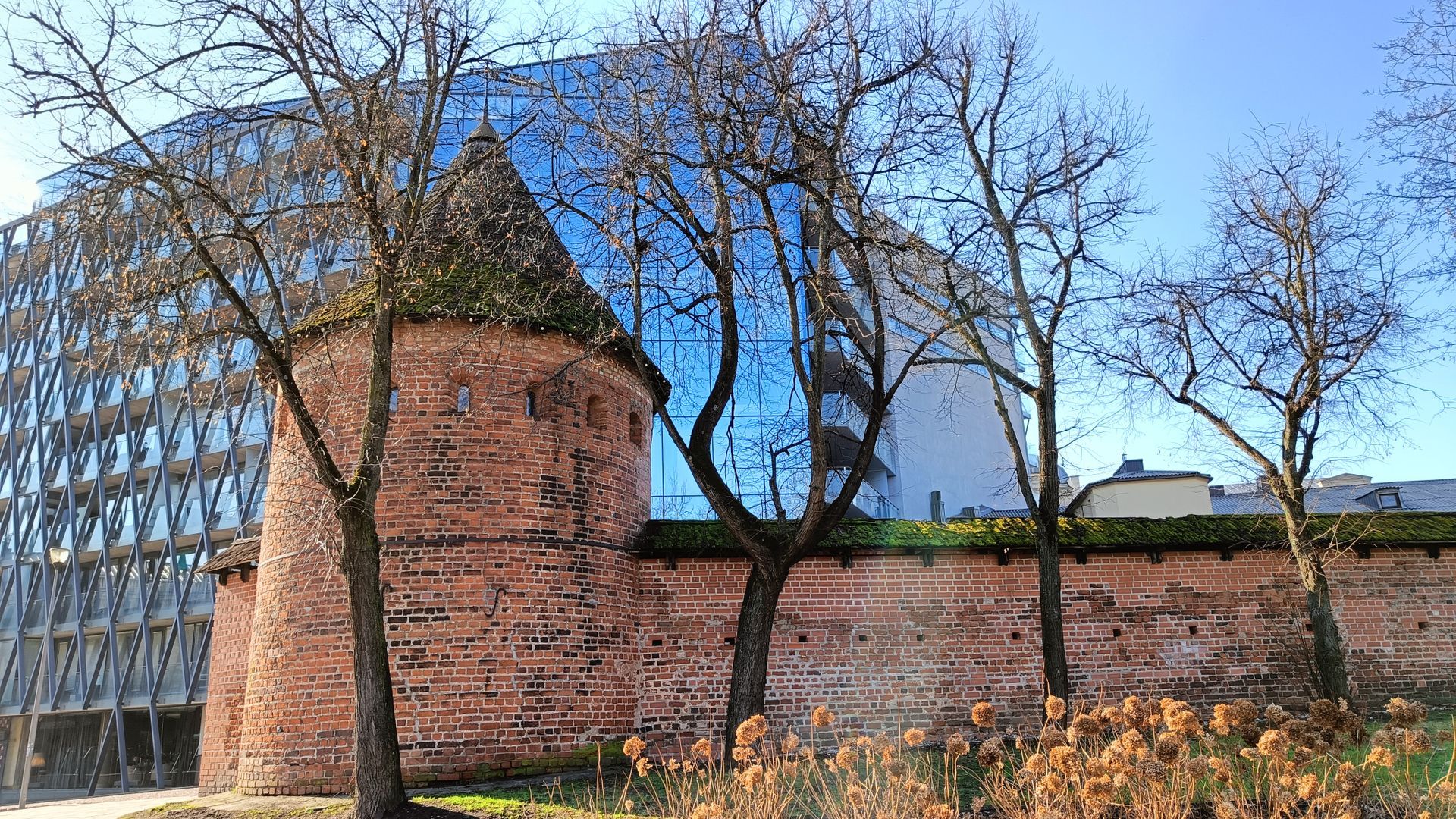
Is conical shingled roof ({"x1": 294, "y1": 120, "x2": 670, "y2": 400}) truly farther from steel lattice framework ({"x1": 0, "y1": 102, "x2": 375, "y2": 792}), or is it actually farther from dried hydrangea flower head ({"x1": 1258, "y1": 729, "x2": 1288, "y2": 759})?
steel lattice framework ({"x1": 0, "y1": 102, "x2": 375, "y2": 792})

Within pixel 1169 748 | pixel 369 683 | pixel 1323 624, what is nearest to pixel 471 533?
pixel 369 683

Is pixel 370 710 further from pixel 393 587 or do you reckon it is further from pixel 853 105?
pixel 853 105

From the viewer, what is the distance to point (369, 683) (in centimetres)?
853

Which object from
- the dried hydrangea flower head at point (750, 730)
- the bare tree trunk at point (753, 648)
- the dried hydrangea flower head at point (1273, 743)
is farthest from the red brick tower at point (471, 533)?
the dried hydrangea flower head at point (1273, 743)

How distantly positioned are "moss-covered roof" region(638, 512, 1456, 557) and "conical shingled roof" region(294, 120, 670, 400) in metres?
2.13

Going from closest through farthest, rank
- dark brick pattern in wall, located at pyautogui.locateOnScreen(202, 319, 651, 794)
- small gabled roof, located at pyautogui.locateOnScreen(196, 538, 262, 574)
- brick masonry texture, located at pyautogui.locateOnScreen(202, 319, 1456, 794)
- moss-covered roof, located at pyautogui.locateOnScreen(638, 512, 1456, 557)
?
dark brick pattern in wall, located at pyautogui.locateOnScreen(202, 319, 651, 794)
brick masonry texture, located at pyautogui.locateOnScreen(202, 319, 1456, 794)
moss-covered roof, located at pyautogui.locateOnScreen(638, 512, 1456, 557)
small gabled roof, located at pyautogui.locateOnScreen(196, 538, 262, 574)

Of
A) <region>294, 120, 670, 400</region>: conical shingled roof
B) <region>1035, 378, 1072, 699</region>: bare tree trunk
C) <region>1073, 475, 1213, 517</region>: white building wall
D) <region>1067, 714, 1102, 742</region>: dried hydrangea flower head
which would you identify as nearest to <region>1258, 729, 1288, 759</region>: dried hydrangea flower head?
<region>1067, 714, 1102, 742</region>: dried hydrangea flower head

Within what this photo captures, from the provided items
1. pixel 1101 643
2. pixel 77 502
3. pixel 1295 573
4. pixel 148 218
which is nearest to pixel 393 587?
pixel 148 218

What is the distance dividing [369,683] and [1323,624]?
10684 mm

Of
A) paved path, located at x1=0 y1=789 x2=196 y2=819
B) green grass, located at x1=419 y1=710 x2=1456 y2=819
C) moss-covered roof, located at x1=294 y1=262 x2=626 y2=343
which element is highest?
moss-covered roof, located at x1=294 y1=262 x2=626 y2=343

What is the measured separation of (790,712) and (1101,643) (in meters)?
4.01

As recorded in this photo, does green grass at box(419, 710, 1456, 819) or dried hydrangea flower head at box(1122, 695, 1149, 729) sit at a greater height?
dried hydrangea flower head at box(1122, 695, 1149, 729)

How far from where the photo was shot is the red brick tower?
10.4 metres

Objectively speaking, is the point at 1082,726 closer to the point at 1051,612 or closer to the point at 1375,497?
the point at 1051,612
